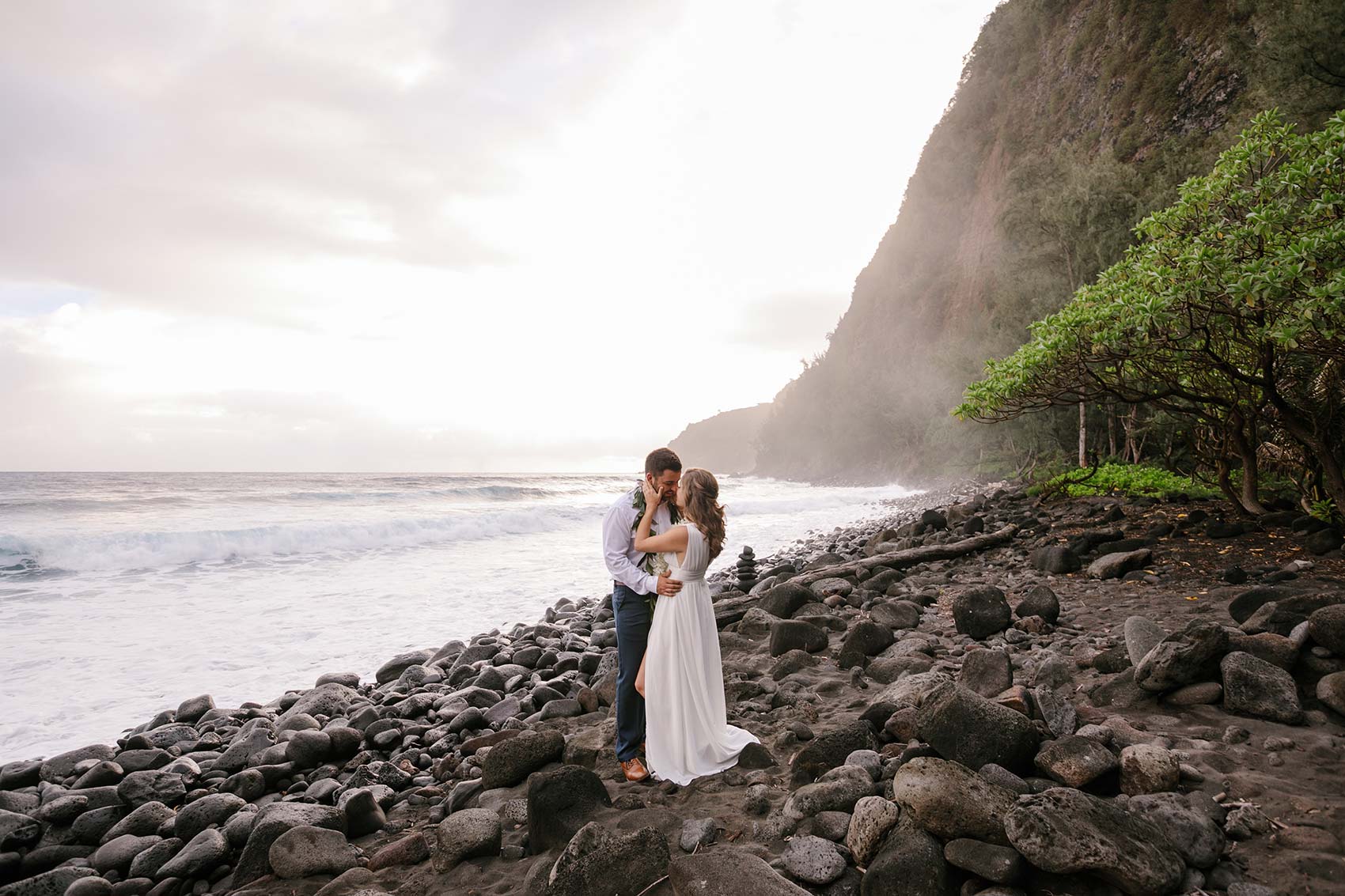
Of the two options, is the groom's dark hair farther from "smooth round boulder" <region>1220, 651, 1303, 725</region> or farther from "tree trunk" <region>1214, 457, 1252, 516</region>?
"tree trunk" <region>1214, 457, 1252, 516</region>

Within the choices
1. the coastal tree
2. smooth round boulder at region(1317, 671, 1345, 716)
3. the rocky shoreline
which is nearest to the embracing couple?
the rocky shoreline

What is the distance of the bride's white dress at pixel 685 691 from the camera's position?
4508 millimetres

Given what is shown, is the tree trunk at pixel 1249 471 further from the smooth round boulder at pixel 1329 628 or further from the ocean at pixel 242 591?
the ocean at pixel 242 591

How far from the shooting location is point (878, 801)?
10.9 feet

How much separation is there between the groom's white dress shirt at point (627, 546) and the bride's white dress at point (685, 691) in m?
0.20

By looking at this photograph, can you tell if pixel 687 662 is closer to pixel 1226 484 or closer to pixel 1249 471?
pixel 1249 471

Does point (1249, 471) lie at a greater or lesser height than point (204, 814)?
greater

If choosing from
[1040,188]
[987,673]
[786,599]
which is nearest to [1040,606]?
[987,673]

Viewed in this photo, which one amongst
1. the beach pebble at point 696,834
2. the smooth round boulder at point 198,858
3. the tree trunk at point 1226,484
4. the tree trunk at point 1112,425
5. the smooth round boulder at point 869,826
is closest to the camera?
the smooth round boulder at point 869,826

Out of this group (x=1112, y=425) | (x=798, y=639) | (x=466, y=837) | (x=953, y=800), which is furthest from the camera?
(x=1112, y=425)

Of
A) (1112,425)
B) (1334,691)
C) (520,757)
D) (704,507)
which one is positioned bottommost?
(520,757)

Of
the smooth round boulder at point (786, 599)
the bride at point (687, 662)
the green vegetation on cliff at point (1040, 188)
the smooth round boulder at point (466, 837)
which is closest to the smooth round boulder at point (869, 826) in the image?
the bride at point (687, 662)

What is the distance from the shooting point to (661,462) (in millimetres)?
4781

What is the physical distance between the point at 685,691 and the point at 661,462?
5.63ft
